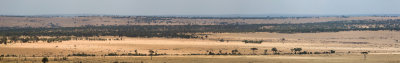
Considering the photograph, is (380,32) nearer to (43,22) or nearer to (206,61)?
(206,61)

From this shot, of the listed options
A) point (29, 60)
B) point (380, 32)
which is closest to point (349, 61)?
point (29, 60)

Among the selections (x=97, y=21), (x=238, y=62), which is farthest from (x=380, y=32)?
(x=97, y=21)

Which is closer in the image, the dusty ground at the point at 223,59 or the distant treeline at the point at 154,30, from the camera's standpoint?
the dusty ground at the point at 223,59

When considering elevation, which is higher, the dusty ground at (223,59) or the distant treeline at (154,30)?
the distant treeline at (154,30)

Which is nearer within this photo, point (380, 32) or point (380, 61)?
point (380, 61)

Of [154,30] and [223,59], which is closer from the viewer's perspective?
[223,59]

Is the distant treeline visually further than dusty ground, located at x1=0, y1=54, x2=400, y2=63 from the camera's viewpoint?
Yes

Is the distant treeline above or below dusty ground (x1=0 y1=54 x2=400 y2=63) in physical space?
above

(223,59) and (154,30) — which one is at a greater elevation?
(154,30)

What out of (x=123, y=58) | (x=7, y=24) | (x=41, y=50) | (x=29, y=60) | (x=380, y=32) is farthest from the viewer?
(x=7, y=24)

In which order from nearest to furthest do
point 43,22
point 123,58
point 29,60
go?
1. point 29,60
2. point 123,58
3. point 43,22

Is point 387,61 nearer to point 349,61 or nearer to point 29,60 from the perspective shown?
point 349,61
